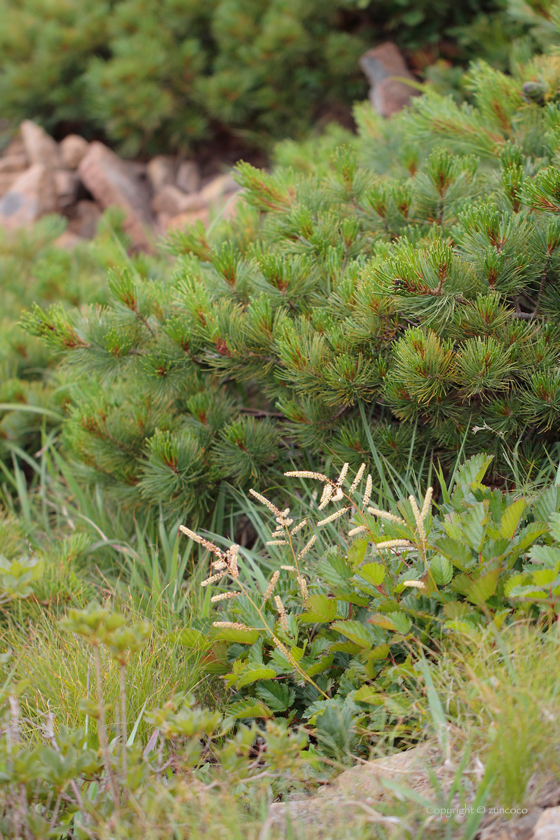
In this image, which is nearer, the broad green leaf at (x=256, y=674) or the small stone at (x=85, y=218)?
the broad green leaf at (x=256, y=674)

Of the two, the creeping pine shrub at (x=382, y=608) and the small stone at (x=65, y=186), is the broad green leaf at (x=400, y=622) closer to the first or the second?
the creeping pine shrub at (x=382, y=608)

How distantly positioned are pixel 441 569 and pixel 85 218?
4.16 m

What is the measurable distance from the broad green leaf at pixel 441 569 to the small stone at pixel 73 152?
4.39 metres

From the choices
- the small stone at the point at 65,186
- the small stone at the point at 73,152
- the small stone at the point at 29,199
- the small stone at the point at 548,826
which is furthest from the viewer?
the small stone at the point at 73,152

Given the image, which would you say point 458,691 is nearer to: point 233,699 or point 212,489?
point 233,699

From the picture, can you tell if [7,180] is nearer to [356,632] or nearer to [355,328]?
[355,328]

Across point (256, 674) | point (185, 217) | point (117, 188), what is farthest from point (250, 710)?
point (117, 188)

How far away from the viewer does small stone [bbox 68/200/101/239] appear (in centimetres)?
460

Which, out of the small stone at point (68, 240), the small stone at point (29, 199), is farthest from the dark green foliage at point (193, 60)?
the small stone at point (68, 240)

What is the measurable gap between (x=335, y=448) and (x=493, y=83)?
4.42 ft

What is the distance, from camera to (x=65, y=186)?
457 cm

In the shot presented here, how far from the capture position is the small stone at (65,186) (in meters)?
4.56

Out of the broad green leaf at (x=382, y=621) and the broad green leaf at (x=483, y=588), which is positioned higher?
the broad green leaf at (x=483, y=588)

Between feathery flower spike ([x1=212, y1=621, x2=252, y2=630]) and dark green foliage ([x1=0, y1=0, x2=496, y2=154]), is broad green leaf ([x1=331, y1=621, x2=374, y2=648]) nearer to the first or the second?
feathery flower spike ([x1=212, y1=621, x2=252, y2=630])
